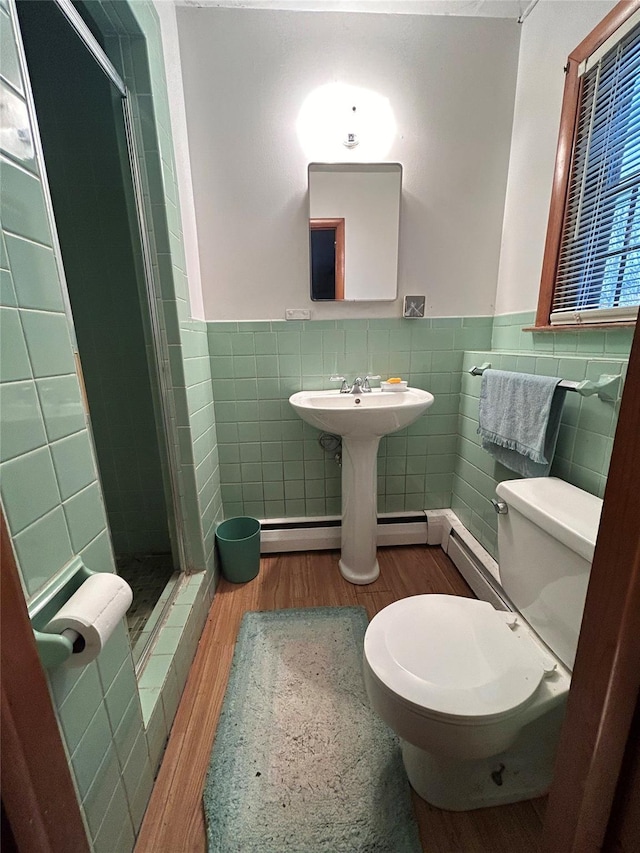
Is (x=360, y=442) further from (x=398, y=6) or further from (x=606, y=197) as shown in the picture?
(x=398, y=6)

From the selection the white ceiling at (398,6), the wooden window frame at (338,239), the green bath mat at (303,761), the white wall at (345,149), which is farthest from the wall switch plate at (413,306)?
the green bath mat at (303,761)

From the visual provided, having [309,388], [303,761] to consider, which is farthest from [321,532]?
[303,761]

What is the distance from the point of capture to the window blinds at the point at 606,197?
3.26ft

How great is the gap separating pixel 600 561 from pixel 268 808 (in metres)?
1.01

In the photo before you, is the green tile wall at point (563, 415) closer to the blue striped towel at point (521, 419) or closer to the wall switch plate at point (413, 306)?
the blue striped towel at point (521, 419)

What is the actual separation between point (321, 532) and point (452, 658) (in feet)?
3.46

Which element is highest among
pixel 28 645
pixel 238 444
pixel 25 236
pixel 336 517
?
pixel 25 236

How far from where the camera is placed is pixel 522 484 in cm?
100

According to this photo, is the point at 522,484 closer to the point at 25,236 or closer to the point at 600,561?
the point at 600,561

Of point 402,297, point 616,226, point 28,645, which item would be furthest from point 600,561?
point 402,297

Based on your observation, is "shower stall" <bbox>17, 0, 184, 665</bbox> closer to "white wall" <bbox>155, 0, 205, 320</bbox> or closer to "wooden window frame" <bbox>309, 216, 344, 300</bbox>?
"white wall" <bbox>155, 0, 205, 320</bbox>

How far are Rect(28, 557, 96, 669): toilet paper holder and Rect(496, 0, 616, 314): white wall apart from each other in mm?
1702

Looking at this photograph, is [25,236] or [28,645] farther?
[25,236]

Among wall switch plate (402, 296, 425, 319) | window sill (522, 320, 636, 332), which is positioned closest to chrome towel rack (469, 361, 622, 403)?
window sill (522, 320, 636, 332)
